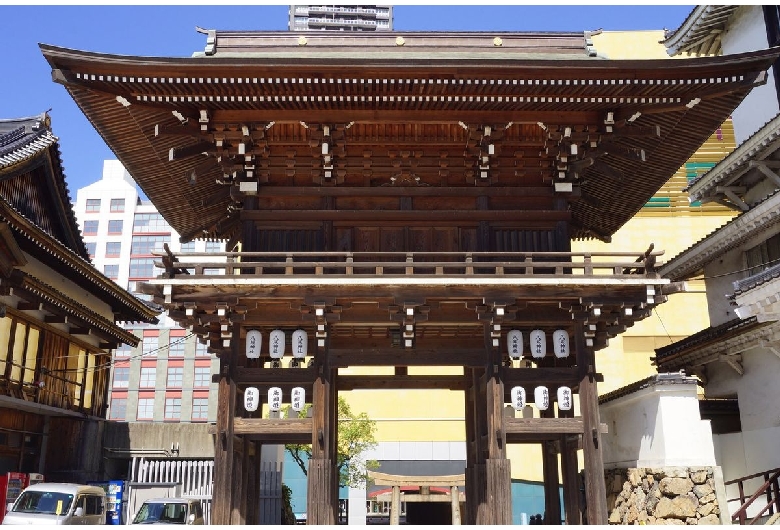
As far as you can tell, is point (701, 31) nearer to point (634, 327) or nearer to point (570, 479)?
point (634, 327)

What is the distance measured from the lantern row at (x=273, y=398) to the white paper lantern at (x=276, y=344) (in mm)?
680

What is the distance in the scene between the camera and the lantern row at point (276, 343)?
13773mm

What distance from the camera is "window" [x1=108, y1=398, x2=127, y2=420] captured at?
5792 centimetres

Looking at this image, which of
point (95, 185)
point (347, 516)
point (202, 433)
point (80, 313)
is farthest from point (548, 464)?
point (95, 185)

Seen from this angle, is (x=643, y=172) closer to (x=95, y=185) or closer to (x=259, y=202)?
(x=259, y=202)

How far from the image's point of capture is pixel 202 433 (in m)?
24.4

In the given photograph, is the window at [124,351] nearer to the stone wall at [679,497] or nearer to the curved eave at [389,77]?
the curved eave at [389,77]

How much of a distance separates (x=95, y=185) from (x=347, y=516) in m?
47.4

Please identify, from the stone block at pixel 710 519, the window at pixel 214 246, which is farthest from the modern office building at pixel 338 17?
the stone block at pixel 710 519

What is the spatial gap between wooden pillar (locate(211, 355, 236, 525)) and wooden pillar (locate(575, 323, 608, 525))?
6916mm

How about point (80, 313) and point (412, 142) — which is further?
point (80, 313)

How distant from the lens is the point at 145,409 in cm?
5775

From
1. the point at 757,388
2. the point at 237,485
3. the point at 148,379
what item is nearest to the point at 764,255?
the point at 757,388

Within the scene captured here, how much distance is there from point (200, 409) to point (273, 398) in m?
46.6
